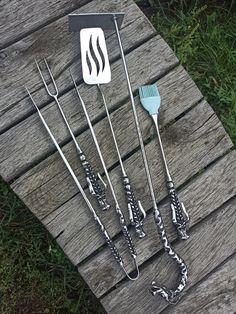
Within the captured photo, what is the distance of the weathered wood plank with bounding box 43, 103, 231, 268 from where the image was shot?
1.64 m

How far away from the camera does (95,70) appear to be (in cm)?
174

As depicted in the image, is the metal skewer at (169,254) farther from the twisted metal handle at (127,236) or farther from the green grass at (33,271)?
the green grass at (33,271)

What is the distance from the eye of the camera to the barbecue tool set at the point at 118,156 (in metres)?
1.64

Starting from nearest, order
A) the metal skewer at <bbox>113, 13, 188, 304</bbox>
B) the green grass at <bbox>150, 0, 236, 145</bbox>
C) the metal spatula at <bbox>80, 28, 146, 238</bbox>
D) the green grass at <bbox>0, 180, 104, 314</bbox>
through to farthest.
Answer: the metal skewer at <bbox>113, 13, 188, 304</bbox>
the metal spatula at <bbox>80, 28, 146, 238</bbox>
the green grass at <bbox>0, 180, 104, 314</bbox>
the green grass at <bbox>150, 0, 236, 145</bbox>

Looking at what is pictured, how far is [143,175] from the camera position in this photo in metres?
1.72

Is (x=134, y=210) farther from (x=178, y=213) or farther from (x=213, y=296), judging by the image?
(x=213, y=296)

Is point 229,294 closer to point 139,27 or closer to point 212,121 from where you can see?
point 212,121

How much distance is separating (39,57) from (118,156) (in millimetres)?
416

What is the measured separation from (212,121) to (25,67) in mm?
656

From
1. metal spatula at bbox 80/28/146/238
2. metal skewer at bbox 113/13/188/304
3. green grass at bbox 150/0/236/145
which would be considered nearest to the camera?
metal skewer at bbox 113/13/188/304

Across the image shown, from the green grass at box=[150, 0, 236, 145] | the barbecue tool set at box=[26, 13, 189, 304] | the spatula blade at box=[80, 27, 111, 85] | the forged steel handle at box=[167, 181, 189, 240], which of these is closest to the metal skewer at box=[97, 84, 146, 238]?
the barbecue tool set at box=[26, 13, 189, 304]

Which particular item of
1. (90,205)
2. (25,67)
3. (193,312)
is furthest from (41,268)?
(25,67)

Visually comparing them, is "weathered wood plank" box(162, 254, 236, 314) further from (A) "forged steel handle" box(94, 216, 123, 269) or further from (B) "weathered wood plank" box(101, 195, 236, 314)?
(A) "forged steel handle" box(94, 216, 123, 269)

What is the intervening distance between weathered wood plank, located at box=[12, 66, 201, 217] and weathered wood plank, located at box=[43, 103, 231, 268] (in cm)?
3
